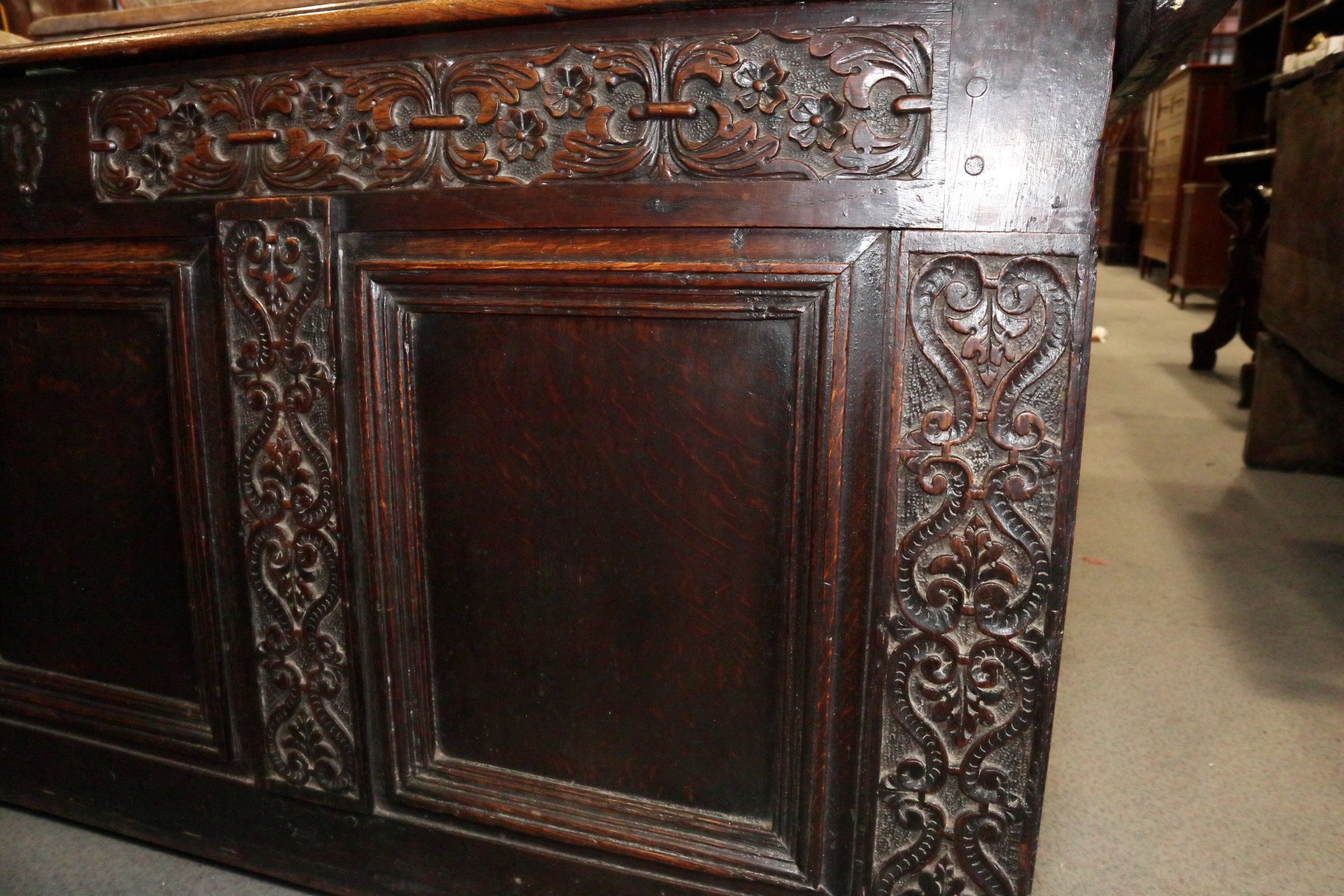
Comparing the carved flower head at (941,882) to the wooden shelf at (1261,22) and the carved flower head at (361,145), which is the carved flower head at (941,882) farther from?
the wooden shelf at (1261,22)

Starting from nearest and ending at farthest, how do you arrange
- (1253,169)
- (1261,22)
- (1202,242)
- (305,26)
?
(305,26), (1253,169), (1202,242), (1261,22)

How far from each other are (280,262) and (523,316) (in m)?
0.29

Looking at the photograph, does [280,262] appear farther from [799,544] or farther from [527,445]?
[799,544]

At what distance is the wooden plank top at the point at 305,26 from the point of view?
0.92 m

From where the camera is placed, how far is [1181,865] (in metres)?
1.30

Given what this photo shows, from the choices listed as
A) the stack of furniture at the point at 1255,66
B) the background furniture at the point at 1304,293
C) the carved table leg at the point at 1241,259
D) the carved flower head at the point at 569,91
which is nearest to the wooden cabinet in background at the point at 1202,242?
the stack of furniture at the point at 1255,66

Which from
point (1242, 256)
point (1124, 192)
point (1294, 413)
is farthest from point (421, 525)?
point (1124, 192)

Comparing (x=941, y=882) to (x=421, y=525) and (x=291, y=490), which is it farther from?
(x=291, y=490)

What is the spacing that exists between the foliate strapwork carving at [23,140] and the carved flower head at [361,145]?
0.41 metres

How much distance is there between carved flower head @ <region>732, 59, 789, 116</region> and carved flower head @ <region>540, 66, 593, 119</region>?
0.48 ft

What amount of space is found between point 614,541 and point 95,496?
0.68 m

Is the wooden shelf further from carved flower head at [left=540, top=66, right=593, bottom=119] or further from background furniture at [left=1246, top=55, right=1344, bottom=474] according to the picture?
carved flower head at [left=540, top=66, right=593, bottom=119]

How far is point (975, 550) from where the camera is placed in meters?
0.92

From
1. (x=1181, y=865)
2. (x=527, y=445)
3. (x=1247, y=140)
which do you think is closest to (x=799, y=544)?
(x=527, y=445)
